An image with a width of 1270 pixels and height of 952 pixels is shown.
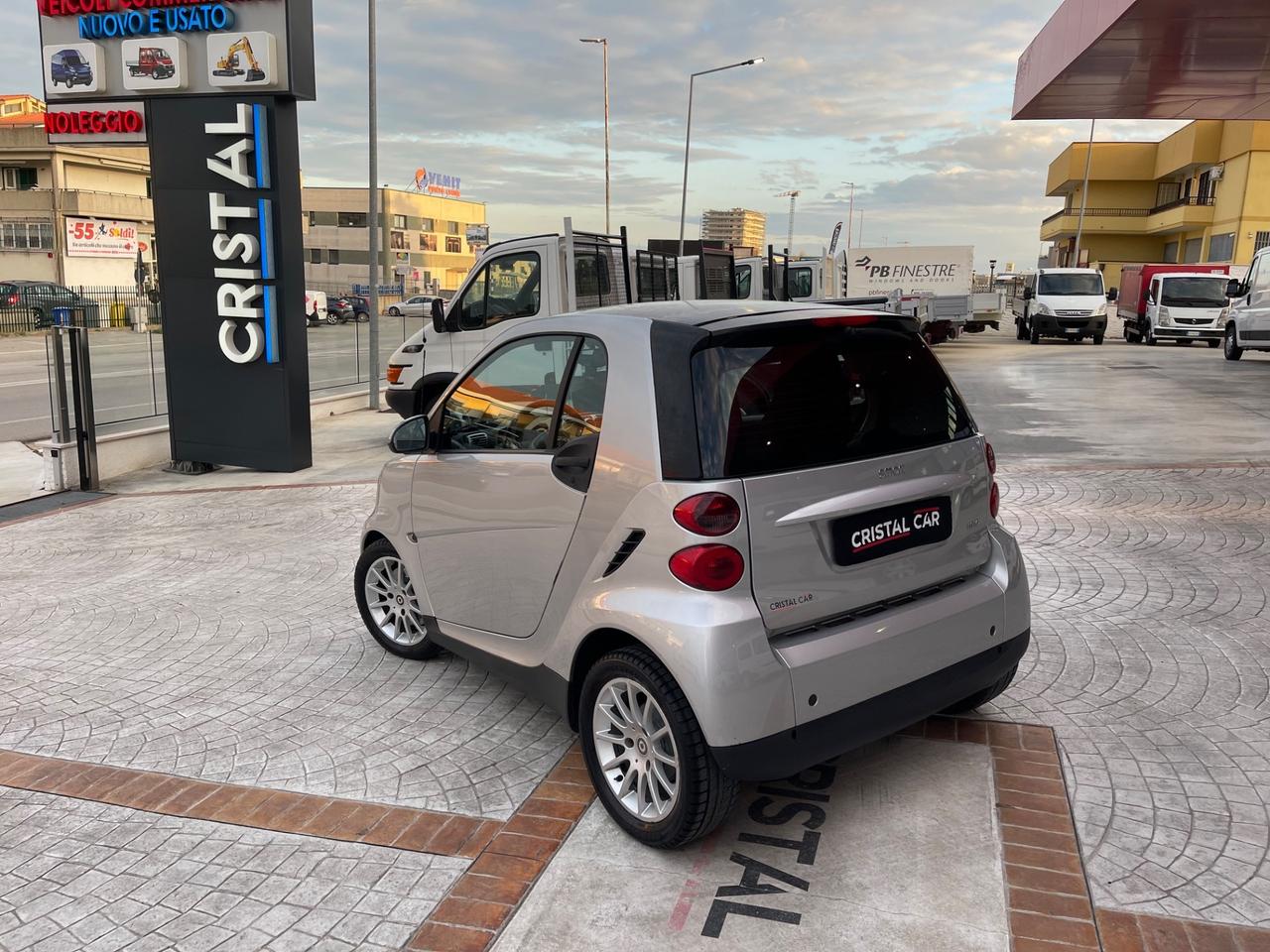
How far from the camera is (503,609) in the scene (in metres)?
3.89

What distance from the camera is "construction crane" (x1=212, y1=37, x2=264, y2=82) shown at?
372 inches

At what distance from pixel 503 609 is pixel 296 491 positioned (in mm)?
6006

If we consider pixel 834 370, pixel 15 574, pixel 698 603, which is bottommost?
pixel 15 574

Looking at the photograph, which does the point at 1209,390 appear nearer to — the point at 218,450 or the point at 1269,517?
the point at 1269,517

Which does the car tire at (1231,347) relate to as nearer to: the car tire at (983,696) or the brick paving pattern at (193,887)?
the car tire at (983,696)

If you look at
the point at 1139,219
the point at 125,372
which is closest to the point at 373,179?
the point at 125,372

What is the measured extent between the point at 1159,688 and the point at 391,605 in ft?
11.9

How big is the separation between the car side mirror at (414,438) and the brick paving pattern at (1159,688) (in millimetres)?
2759

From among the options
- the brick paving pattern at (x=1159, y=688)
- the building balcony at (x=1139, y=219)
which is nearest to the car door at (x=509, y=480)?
the brick paving pattern at (x=1159, y=688)

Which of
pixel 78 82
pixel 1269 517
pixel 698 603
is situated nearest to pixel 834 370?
pixel 698 603

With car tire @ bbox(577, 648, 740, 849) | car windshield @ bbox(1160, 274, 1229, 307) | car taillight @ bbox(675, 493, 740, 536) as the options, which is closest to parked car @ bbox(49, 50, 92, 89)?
car tire @ bbox(577, 648, 740, 849)

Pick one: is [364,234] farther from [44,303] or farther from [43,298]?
[44,303]

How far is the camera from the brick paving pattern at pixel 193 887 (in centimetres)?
283

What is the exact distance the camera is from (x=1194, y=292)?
2831cm
